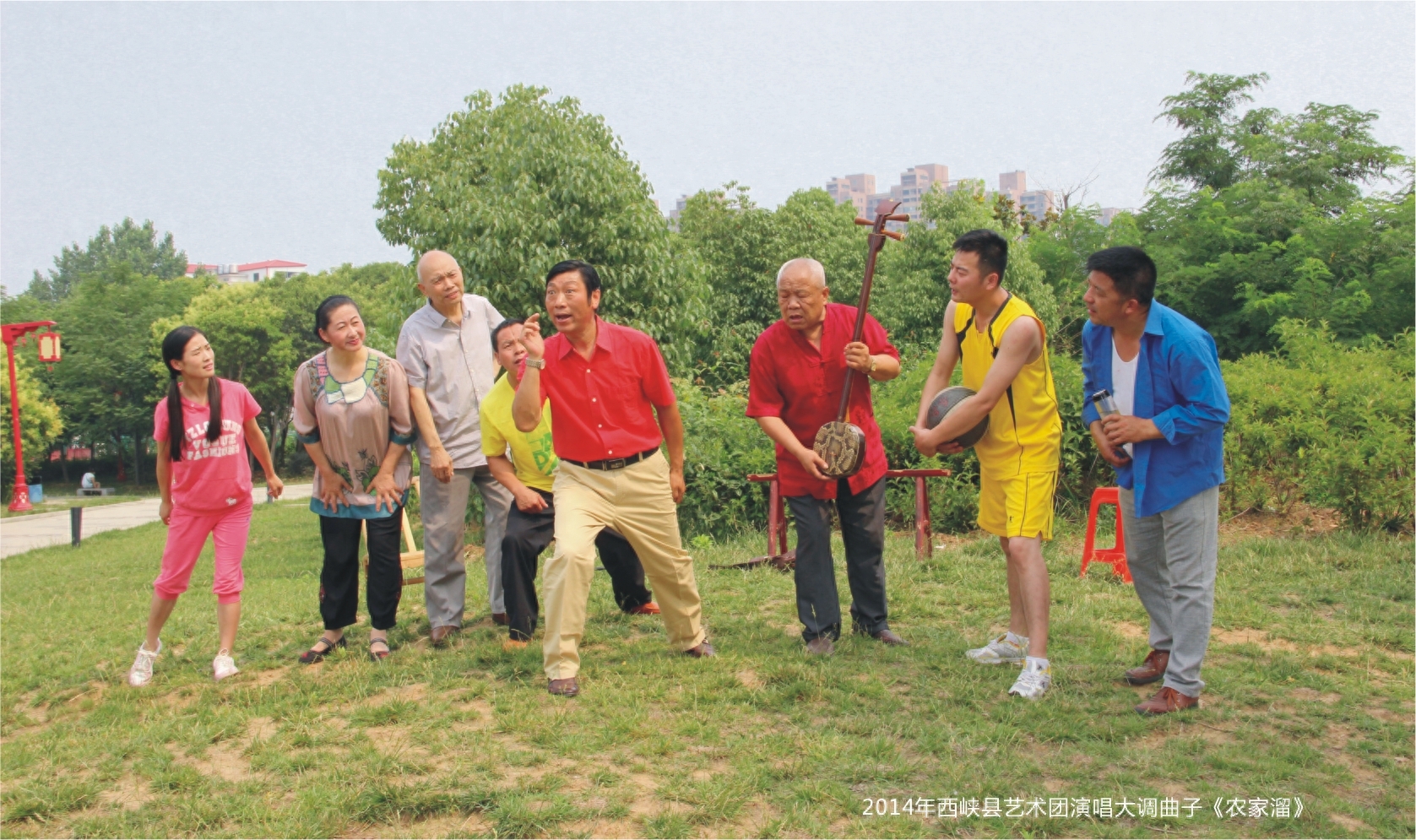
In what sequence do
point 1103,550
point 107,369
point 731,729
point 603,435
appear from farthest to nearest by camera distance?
point 107,369
point 1103,550
point 603,435
point 731,729

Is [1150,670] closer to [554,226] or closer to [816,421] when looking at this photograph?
[816,421]

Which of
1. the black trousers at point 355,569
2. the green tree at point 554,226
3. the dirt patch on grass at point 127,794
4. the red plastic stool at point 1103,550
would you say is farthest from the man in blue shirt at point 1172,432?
the green tree at point 554,226

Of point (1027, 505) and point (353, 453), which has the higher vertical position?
point (353, 453)

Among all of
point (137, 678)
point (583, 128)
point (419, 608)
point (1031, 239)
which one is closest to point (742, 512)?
point (419, 608)

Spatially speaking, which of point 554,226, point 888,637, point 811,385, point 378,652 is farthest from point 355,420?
point 554,226

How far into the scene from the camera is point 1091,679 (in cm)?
501

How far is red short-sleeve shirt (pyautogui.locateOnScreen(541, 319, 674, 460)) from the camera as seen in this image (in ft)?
17.3

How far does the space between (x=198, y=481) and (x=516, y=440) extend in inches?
65.4

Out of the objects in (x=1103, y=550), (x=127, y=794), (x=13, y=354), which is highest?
(x=13, y=354)

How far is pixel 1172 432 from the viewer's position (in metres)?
4.47

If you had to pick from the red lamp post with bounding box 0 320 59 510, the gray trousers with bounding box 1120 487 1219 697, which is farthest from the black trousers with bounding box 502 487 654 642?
the red lamp post with bounding box 0 320 59 510

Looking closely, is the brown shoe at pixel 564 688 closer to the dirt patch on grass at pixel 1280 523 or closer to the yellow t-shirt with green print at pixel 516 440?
the yellow t-shirt with green print at pixel 516 440

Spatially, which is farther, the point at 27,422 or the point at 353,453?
the point at 27,422

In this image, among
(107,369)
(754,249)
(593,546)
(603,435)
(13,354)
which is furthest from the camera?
(107,369)
